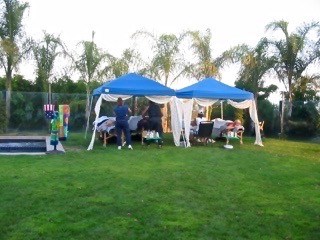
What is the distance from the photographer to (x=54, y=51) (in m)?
19.0

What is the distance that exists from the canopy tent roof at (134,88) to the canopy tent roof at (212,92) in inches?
32.6

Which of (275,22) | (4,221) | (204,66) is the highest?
(275,22)

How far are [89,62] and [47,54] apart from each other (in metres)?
2.04

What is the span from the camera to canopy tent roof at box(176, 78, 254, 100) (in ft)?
45.7

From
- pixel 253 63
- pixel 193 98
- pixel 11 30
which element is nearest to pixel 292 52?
pixel 253 63

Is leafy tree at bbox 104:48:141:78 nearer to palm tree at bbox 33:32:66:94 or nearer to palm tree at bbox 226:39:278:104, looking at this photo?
palm tree at bbox 33:32:66:94

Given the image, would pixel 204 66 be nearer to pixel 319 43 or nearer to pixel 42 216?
pixel 319 43

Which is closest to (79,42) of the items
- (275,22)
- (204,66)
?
(204,66)

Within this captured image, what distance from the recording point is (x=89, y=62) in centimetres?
1880

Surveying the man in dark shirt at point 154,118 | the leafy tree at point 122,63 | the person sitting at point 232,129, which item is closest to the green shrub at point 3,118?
the leafy tree at point 122,63

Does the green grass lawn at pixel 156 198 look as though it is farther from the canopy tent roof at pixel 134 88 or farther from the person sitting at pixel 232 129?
the person sitting at pixel 232 129

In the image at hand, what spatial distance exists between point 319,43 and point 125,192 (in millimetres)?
14128

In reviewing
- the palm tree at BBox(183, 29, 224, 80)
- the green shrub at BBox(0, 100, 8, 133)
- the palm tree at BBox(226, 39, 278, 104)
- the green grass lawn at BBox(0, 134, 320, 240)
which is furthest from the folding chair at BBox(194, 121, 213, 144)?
the green shrub at BBox(0, 100, 8, 133)

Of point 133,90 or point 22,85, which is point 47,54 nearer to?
point 22,85
